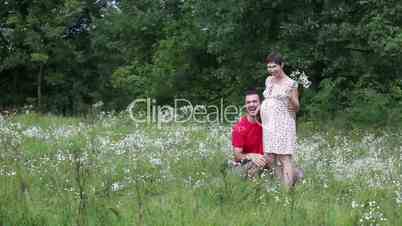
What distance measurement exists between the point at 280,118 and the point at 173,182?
5.01 ft

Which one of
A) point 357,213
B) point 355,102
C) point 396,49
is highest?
point 396,49

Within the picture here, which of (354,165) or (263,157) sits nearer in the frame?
(263,157)

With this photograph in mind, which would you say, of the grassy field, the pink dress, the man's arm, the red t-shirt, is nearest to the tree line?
the grassy field

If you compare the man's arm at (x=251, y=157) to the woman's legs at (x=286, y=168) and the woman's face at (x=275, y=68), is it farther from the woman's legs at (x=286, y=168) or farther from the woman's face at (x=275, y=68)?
the woman's face at (x=275, y=68)

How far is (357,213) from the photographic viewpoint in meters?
6.01

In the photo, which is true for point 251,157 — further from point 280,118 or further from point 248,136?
point 280,118

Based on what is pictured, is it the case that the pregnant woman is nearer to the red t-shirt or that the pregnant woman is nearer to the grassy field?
the red t-shirt

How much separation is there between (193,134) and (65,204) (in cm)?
616

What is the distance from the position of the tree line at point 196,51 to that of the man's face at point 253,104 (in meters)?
8.30

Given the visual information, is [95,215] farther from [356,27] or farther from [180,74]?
[180,74]

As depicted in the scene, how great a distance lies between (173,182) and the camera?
7527mm

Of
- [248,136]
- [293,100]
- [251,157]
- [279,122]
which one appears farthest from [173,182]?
[293,100]

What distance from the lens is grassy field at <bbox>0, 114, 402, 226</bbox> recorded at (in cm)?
573

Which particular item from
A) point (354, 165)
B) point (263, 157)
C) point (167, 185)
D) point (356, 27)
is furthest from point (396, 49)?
point (167, 185)
